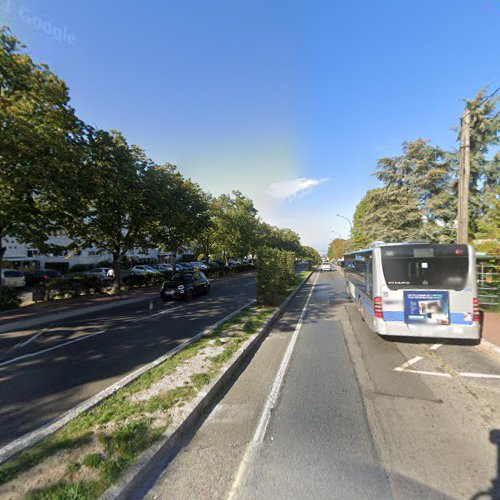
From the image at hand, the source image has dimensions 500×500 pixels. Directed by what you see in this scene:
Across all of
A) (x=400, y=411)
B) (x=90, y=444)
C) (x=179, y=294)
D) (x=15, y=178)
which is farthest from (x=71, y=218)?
(x=400, y=411)

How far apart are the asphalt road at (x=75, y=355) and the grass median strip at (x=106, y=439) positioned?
2.48 feet

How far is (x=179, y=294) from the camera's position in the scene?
1411cm

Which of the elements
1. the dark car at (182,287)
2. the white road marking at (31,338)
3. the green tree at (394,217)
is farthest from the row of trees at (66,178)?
the green tree at (394,217)

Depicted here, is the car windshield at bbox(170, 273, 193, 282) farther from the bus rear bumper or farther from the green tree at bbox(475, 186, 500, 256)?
the green tree at bbox(475, 186, 500, 256)

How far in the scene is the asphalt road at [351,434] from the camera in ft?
8.20

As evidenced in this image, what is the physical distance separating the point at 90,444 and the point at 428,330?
6.79 meters

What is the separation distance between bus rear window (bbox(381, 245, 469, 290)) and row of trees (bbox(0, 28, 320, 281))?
8101mm

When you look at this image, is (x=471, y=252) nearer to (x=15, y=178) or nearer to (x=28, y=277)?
(x=15, y=178)

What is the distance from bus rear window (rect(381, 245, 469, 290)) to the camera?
607 centimetres

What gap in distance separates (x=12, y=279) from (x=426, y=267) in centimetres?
2631

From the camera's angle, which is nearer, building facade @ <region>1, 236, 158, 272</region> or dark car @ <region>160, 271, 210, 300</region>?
dark car @ <region>160, 271, 210, 300</region>

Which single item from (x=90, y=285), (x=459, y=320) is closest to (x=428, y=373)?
(x=459, y=320)

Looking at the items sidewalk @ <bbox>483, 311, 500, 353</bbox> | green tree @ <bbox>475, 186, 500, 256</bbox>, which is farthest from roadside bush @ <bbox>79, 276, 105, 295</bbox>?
green tree @ <bbox>475, 186, 500, 256</bbox>

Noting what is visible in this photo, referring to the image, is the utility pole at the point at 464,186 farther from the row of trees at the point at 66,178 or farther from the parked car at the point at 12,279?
the parked car at the point at 12,279
